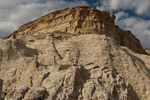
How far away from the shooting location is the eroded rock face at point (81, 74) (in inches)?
489

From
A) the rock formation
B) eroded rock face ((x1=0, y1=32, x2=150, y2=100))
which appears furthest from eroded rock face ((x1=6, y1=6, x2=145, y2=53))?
eroded rock face ((x1=0, y1=32, x2=150, y2=100))

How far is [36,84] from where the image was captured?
44.9 ft

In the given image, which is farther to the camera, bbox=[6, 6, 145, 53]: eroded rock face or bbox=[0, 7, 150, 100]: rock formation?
bbox=[6, 6, 145, 53]: eroded rock face

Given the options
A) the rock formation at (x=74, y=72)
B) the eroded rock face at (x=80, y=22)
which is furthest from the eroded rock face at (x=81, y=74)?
the eroded rock face at (x=80, y=22)

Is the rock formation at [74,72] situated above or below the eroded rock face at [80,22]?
below

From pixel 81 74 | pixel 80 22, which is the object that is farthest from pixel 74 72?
pixel 80 22

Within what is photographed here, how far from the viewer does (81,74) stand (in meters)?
14.4

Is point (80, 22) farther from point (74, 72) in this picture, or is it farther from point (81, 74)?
point (74, 72)

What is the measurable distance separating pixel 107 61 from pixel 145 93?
4535mm

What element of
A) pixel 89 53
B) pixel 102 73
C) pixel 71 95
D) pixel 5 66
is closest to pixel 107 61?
pixel 89 53

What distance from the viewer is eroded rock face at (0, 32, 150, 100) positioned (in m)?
12.4

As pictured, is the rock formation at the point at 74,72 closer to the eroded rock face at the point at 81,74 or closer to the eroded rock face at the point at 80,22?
the eroded rock face at the point at 81,74

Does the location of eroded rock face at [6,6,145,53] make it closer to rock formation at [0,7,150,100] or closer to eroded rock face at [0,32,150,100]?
rock formation at [0,7,150,100]

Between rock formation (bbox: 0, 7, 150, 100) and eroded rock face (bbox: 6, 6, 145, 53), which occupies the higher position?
eroded rock face (bbox: 6, 6, 145, 53)
